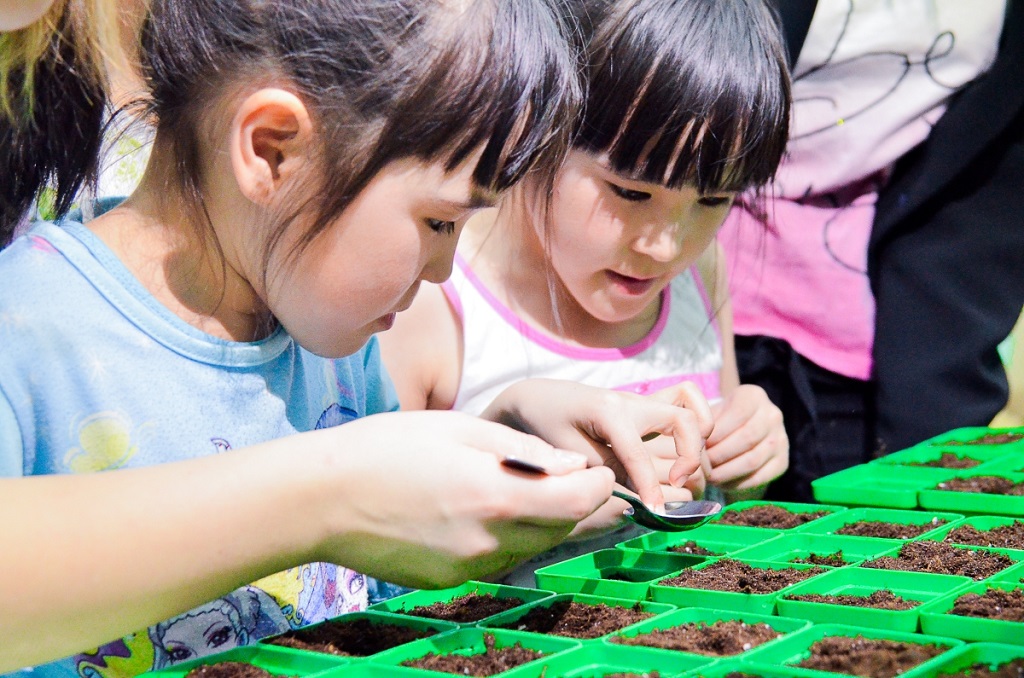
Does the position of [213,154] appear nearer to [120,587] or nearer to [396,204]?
[396,204]

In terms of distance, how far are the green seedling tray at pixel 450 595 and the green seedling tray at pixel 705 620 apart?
131 mm

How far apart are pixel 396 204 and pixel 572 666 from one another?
1.46 ft

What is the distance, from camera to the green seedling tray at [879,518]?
1409 millimetres

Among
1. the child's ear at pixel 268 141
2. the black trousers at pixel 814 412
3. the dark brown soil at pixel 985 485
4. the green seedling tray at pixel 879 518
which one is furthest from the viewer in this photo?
the black trousers at pixel 814 412

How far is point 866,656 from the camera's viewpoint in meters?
0.89

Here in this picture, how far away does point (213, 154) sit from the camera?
1132 millimetres

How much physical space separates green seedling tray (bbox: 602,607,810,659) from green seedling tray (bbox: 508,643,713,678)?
0.06 feet

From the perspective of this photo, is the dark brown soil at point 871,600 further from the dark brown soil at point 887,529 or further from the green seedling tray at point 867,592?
the dark brown soil at point 887,529

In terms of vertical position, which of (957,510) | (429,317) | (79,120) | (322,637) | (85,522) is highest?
(79,120)

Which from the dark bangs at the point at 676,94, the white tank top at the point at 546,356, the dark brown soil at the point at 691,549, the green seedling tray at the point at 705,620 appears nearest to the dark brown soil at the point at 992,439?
the white tank top at the point at 546,356

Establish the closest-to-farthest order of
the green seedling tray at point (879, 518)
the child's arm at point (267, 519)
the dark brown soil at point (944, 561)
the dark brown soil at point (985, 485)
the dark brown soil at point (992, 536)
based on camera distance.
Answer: the child's arm at point (267, 519), the dark brown soil at point (944, 561), the dark brown soil at point (992, 536), the green seedling tray at point (879, 518), the dark brown soil at point (985, 485)

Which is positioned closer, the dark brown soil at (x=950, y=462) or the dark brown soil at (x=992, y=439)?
the dark brown soil at (x=950, y=462)

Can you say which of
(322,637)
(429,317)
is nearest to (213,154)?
(322,637)

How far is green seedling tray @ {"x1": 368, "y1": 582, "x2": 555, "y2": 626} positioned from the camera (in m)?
1.10
